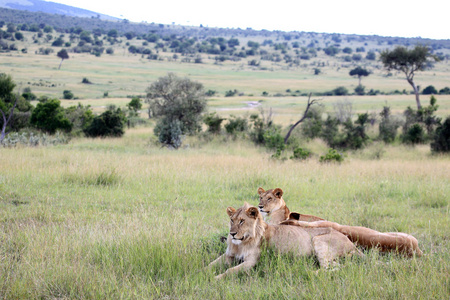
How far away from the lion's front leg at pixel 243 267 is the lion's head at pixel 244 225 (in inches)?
8.1

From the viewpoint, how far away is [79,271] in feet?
14.3

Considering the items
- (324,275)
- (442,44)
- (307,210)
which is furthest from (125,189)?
(442,44)

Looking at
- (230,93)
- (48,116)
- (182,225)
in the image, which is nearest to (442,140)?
(182,225)

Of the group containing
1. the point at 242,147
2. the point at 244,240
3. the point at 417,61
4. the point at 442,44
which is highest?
the point at 442,44

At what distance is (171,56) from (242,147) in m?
101

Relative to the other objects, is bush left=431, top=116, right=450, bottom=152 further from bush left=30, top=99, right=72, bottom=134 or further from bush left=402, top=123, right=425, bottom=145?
bush left=30, top=99, right=72, bottom=134

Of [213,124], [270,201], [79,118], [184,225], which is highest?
[270,201]

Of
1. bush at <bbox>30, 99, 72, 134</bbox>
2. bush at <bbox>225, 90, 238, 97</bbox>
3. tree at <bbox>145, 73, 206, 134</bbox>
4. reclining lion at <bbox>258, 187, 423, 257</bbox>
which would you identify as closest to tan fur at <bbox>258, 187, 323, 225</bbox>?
reclining lion at <bbox>258, 187, 423, 257</bbox>

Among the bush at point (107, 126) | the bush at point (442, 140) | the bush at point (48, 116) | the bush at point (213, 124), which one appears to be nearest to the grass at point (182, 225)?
the bush at point (442, 140)

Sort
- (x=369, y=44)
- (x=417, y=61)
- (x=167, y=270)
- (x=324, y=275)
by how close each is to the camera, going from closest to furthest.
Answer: (x=324, y=275), (x=167, y=270), (x=417, y=61), (x=369, y=44)

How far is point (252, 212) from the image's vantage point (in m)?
4.68

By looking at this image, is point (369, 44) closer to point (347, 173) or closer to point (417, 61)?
point (417, 61)

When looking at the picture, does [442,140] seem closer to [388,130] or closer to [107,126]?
[388,130]

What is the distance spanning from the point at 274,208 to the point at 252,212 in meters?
1.17
